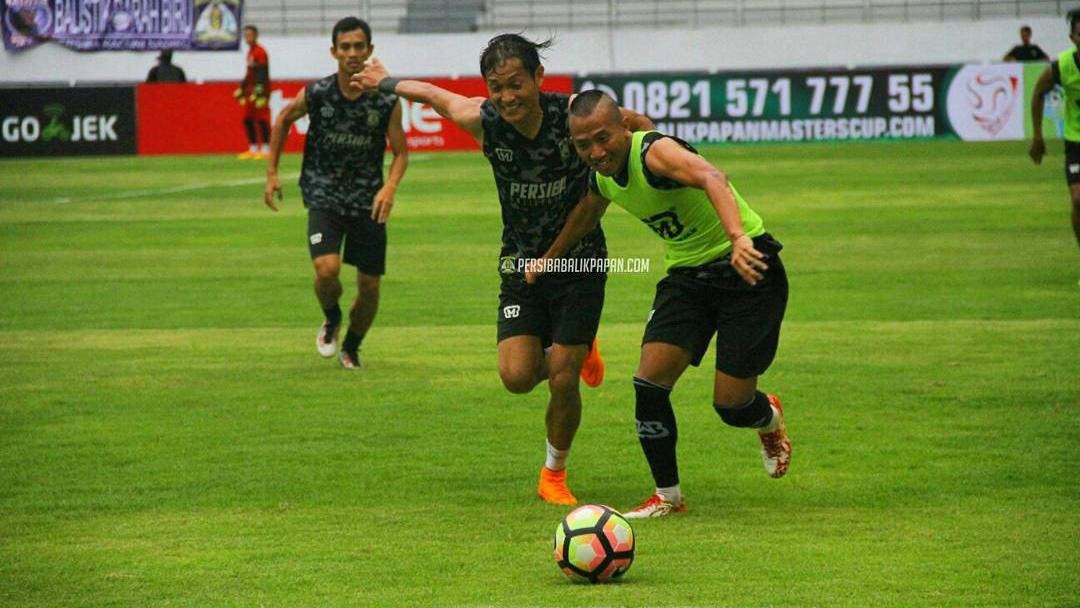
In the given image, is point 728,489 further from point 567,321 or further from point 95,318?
point 95,318

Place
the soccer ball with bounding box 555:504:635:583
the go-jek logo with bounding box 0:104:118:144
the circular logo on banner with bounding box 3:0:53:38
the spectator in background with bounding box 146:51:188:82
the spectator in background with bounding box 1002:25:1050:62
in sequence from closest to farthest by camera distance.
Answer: the soccer ball with bounding box 555:504:635:583 < the go-jek logo with bounding box 0:104:118:144 < the spectator in background with bounding box 1002:25:1050:62 < the spectator in background with bounding box 146:51:188:82 < the circular logo on banner with bounding box 3:0:53:38

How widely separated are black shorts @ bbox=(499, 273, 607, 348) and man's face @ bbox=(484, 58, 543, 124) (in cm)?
88

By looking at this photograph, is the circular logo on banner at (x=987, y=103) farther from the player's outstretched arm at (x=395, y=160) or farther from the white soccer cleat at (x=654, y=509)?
the white soccer cleat at (x=654, y=509)

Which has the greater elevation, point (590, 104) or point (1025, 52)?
point (590, 104)

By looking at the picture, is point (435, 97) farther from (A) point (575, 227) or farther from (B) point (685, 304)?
(B) point (685, 304)

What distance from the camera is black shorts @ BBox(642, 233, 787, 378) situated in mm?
8047

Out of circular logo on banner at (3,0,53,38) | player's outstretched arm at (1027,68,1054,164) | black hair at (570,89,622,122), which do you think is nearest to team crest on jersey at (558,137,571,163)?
black hair at (570,89,622,122)

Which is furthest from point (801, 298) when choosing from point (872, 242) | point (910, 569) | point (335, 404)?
point (910, 569)

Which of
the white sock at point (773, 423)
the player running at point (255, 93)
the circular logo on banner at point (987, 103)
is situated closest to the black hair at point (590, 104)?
the white sock at point (773, 423)

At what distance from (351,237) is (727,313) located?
217 inches

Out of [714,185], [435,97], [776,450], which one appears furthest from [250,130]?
[714,185]

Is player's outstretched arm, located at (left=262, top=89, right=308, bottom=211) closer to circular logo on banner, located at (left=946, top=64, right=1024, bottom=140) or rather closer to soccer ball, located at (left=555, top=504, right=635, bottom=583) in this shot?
soccer ball, located at (left=555, top=504, right=635, bottom=583)

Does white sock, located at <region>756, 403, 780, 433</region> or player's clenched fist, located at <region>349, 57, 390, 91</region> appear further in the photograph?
player's clenched fist, located at <region>349, 57, 390, 91</region>

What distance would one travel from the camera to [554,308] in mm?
8867
